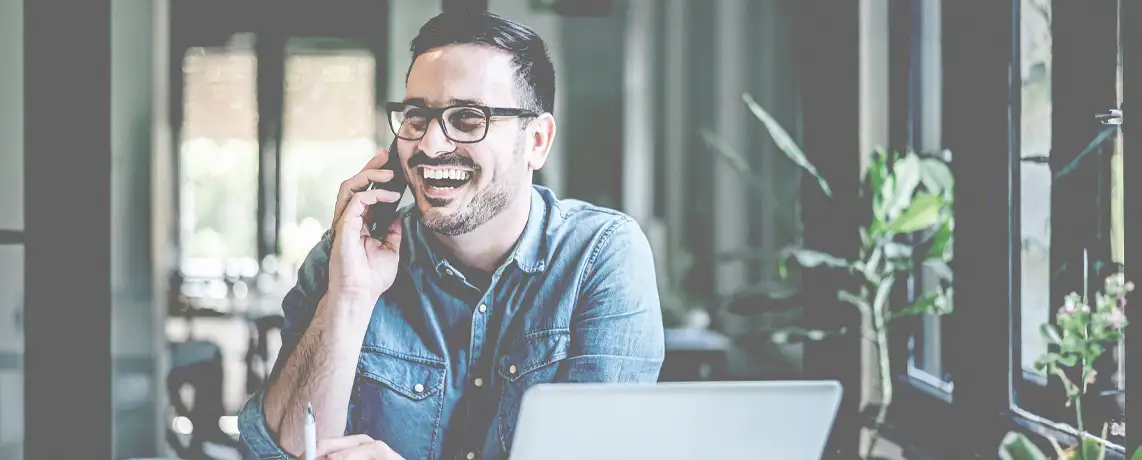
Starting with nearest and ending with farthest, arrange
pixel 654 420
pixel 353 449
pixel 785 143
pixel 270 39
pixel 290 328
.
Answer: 1. pixel 654 420
2. pixel 353 449
3. pixel 290 328
4. pixel 785 143
5. pixel 270 39

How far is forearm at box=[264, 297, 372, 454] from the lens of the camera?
2.24 meters

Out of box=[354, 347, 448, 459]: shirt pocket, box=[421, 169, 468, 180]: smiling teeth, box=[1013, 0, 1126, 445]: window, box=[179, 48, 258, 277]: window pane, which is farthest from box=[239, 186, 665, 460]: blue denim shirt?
box=[1013, 0, 1126, 445]: window

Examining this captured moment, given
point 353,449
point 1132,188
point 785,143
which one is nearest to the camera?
point 1132,188

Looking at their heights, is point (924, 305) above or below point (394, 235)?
below

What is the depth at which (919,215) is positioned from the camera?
2547mm

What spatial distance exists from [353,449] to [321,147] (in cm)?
82

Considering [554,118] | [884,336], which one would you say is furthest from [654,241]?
[884,336]

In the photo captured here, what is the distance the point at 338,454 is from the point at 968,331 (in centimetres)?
158

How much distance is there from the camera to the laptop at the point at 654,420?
1369 mm

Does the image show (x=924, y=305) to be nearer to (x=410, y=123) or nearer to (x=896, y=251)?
(x=896, y=251)

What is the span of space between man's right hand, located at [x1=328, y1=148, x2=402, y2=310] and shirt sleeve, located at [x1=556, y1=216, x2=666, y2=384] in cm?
46

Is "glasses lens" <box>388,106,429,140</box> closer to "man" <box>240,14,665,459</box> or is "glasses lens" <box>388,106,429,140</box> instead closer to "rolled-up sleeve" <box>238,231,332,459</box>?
"man" <box>240,14,665,459</box>

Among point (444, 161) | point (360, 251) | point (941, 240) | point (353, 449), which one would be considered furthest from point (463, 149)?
point (941, 240)

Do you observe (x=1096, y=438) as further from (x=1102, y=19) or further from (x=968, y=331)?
(x=1102, y=19)
